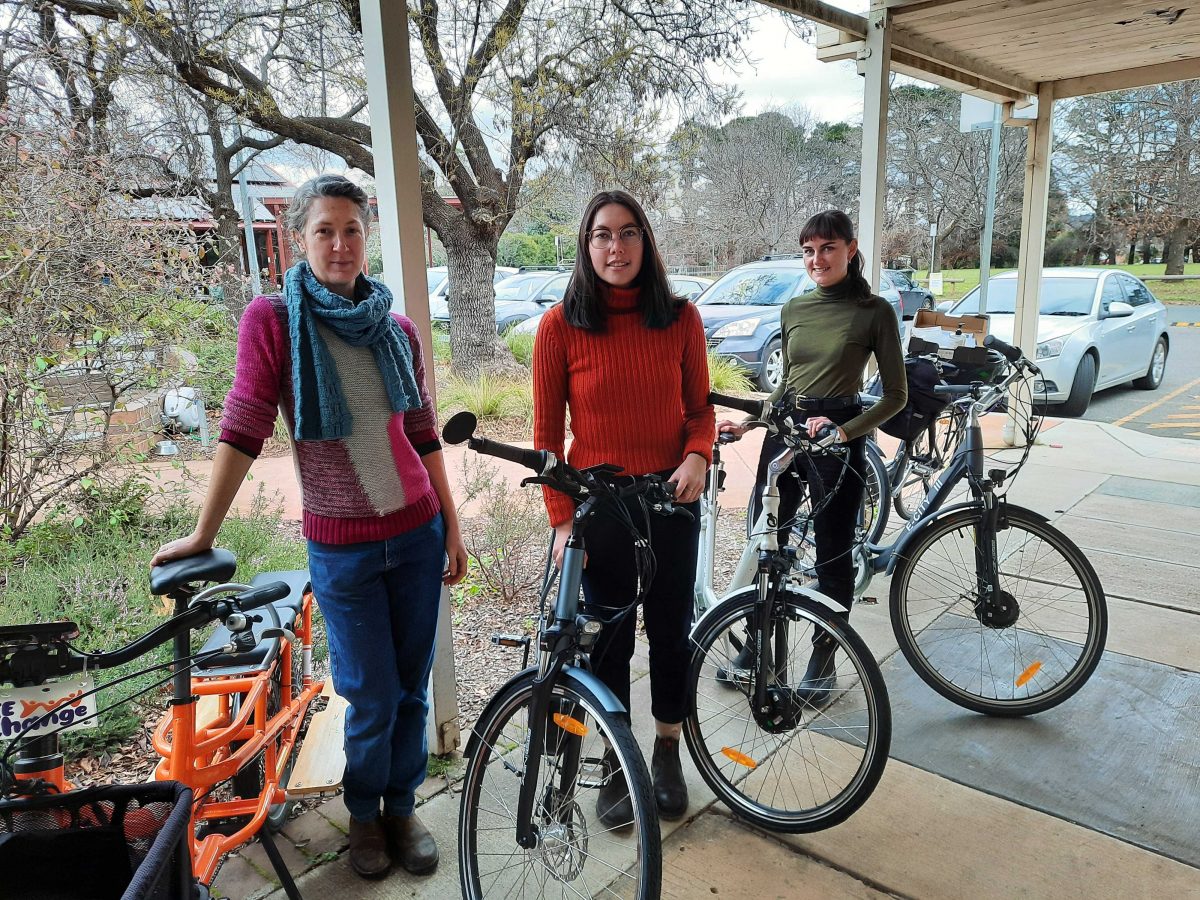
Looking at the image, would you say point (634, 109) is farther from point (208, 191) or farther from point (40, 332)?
point (40, 332)

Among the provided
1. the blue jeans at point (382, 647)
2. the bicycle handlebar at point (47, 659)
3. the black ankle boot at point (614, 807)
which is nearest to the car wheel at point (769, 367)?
the black ankle boot at point (614, 807)

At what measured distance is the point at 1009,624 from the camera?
2.92 meters

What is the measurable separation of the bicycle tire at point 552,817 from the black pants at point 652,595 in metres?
0.26

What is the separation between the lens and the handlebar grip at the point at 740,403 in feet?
7.35

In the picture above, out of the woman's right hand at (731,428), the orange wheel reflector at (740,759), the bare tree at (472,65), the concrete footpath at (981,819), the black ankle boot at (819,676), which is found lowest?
the concrete footpath at (981,819)

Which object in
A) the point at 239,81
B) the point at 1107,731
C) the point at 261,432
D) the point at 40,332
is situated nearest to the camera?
the point at 261,432

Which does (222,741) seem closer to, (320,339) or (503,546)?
(320,339)

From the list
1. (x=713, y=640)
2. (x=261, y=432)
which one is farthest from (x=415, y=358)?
(x=713, y=640)

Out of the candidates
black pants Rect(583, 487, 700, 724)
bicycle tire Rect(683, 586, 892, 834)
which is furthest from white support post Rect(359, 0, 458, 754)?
bicycle tire Rect(683, 586, 892, 834)

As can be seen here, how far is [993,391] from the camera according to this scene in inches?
130

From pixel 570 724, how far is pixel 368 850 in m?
0.76

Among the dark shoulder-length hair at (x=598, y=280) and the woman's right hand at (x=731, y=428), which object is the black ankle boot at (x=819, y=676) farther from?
the dark shoulder-length hair at (x=598, y=280)

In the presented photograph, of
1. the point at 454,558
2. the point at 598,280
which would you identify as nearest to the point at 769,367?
the point at 598,280

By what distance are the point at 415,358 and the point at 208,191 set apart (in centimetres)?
577
